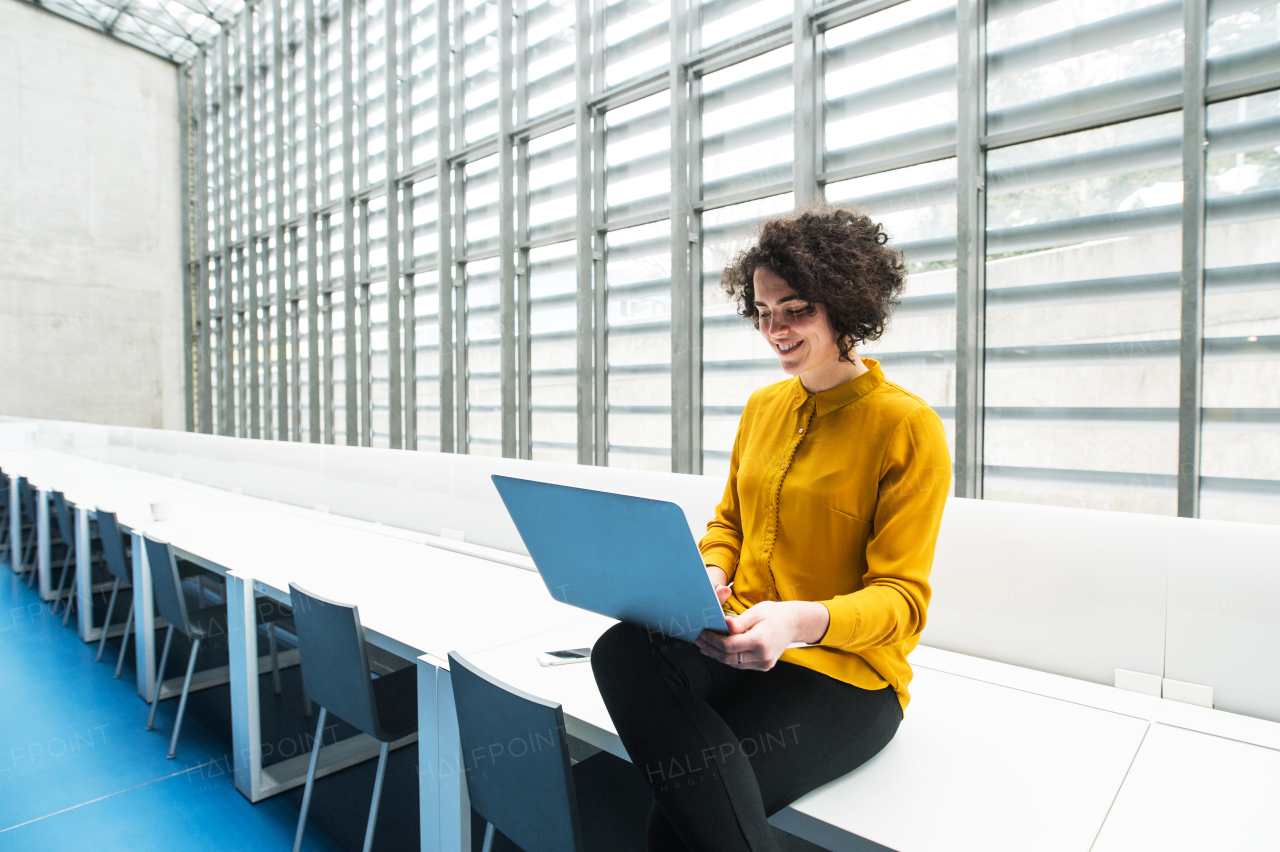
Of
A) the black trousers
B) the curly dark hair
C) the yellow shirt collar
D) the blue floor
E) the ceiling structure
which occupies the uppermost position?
the ceiling structure

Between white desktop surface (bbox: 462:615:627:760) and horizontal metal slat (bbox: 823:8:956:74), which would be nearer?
white desktop surface (bbox: 462:615:627:760)

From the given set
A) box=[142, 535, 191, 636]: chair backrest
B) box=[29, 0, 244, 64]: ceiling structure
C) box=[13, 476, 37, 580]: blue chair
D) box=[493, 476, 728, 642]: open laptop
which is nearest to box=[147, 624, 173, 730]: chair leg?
box=[142, 535, 191, 636]: chair backrest

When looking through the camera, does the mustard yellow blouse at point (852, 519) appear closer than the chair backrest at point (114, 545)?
Yes

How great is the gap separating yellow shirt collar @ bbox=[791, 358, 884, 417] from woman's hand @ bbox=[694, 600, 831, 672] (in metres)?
0.44

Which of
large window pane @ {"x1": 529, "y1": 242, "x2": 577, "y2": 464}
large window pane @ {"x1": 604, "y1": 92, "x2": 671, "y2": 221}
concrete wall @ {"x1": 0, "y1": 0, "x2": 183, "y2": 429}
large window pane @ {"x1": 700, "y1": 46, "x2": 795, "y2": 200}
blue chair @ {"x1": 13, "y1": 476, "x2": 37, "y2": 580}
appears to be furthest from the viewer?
concrete wall @ {"x1": 0, "y1": 0, "x2": 183, "y2": 429}

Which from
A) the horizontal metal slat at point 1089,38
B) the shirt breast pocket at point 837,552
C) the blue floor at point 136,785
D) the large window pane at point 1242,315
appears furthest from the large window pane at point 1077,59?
the blue floor at point 136,785

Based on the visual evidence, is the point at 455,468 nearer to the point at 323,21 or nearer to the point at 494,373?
the point at 494,373

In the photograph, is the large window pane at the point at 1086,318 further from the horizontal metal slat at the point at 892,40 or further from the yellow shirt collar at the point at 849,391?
the yellow shirt collar at the point at 849,391

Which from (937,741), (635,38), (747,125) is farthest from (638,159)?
(937,741)

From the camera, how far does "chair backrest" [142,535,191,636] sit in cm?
255

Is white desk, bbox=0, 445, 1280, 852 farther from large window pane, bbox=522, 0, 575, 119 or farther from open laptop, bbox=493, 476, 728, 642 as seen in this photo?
large window pane, bbox=522, 0, 575, 119

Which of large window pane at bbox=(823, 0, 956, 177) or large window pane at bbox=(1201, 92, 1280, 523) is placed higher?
large window pane at bbox=(823, 0, 956, 177)

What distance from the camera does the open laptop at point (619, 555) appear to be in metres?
0.98

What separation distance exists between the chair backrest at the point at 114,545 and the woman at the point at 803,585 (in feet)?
9.86
